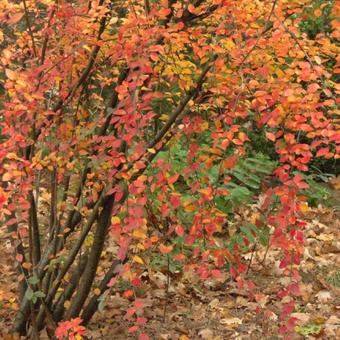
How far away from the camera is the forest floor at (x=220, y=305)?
357cm

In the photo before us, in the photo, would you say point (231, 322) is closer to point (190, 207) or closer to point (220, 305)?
point (220, 305)

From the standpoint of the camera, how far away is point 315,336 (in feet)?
11.4

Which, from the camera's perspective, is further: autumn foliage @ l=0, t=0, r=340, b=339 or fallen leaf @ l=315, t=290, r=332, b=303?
fallen leaf @ l=315, t=290, r=332, b=303

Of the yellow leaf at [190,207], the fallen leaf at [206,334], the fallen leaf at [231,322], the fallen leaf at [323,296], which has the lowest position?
the fallen leaf at [323,296]

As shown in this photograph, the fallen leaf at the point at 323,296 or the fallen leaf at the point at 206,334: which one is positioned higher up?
the fallen leaf at the point at 206,334

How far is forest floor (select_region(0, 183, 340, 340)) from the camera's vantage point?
3.57 m

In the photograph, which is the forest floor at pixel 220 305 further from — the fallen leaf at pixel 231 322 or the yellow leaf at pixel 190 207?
the yellow leaf at pixel 190 207

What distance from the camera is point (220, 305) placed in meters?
3.92

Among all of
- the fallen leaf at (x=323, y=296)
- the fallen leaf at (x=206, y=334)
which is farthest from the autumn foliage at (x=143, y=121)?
the fallen leaf at (x=323, y=296)

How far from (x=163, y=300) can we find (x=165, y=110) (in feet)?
7.36

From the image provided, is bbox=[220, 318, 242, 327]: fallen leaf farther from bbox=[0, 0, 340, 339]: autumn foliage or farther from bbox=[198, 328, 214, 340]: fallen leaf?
bbox=[0, 0, 340, 339]: autumn foliage

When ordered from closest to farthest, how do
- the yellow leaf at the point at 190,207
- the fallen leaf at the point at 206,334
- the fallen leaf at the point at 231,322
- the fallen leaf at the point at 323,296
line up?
the yellow leaf at the point at 190,207 → the fallen leaf at the point at 206,334 → the fallen leaf at the point at 231,322 → the fallen leaf at the point at 323,296

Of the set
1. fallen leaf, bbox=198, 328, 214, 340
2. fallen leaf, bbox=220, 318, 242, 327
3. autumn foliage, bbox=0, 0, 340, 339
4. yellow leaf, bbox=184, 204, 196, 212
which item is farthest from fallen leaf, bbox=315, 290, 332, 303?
yellow leaf, bbox=184, 204, 196, 212

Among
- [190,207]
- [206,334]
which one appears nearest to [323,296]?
[206,334]
